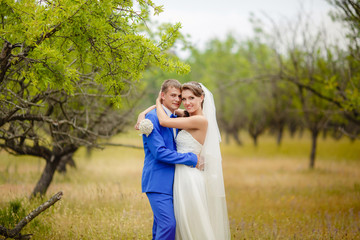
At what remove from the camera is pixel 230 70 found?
30.2 m

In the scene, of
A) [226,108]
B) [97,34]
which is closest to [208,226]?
[97,34]

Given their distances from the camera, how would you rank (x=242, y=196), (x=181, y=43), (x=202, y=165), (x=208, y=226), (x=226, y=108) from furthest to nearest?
(x=226, y=108) → (x=242, y=196) → (x=181, y=43) → (x=202, y=165) → (x=208, y=226)

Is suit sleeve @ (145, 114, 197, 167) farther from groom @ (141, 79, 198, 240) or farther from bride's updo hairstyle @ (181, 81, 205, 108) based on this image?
bride's updo hairstyle @ (181, 81, 205, 108)

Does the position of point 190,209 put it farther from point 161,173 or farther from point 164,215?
point 161,173

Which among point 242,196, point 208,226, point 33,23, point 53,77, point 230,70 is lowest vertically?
point 242,196

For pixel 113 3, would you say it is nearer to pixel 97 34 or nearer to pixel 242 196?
pixel 97 34

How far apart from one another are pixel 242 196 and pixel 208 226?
6.28m

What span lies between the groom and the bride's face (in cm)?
39

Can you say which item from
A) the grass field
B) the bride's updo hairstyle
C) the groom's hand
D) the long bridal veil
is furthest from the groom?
the grass field

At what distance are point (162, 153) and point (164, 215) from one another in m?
0.71

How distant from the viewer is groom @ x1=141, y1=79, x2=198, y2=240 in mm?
3629

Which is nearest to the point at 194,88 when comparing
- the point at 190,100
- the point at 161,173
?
the point at 190,100

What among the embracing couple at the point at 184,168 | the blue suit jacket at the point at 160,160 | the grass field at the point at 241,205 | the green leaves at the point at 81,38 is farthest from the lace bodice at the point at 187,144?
the grass field at the point at 241,205

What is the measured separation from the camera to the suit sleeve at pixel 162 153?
3645 millimetres
